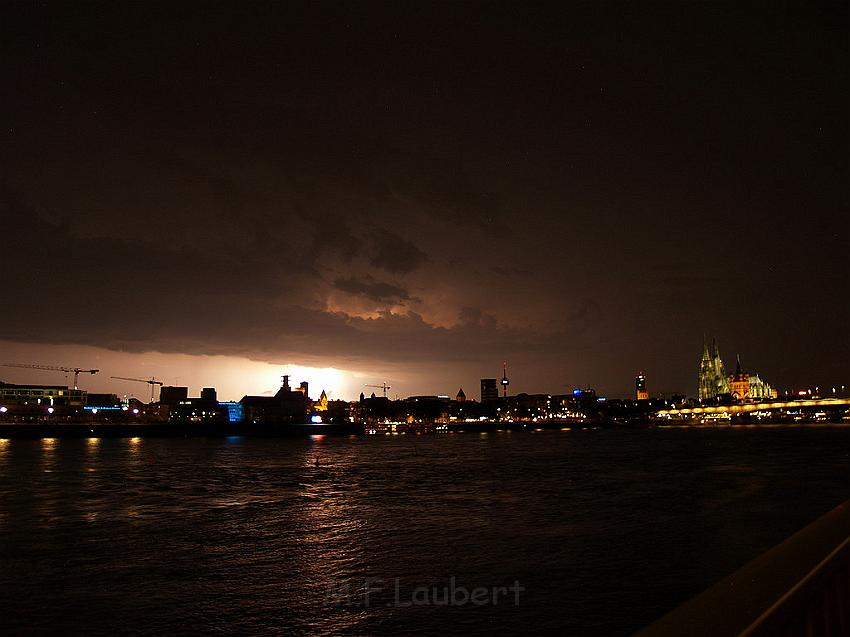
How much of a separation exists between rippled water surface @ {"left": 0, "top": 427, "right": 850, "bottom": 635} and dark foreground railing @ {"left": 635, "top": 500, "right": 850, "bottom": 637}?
1091 centimetres

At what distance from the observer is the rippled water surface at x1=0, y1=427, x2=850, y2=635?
15.6 metres

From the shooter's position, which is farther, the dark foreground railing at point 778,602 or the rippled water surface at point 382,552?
the rippled water surface at point 382,552

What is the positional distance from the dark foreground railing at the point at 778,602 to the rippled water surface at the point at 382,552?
10914 mm

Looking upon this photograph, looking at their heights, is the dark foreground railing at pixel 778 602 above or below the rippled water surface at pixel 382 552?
above

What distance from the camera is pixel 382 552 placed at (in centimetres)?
2344

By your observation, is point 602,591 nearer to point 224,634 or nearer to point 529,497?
point 224,634

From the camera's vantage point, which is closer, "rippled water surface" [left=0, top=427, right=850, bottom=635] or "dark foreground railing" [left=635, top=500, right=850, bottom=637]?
"dark foreground railing" [left=635, top=500, right=850, bottom=637]

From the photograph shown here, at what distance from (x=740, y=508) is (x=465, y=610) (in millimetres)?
24289

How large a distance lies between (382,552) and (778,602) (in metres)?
21.0

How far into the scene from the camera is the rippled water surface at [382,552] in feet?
51.1

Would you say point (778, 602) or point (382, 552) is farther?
point (382, 552)

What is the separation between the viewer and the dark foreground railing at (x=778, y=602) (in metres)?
3.56

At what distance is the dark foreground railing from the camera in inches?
140

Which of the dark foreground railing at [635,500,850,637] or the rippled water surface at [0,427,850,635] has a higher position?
the dark foreground railing at [635,500,850,637]
